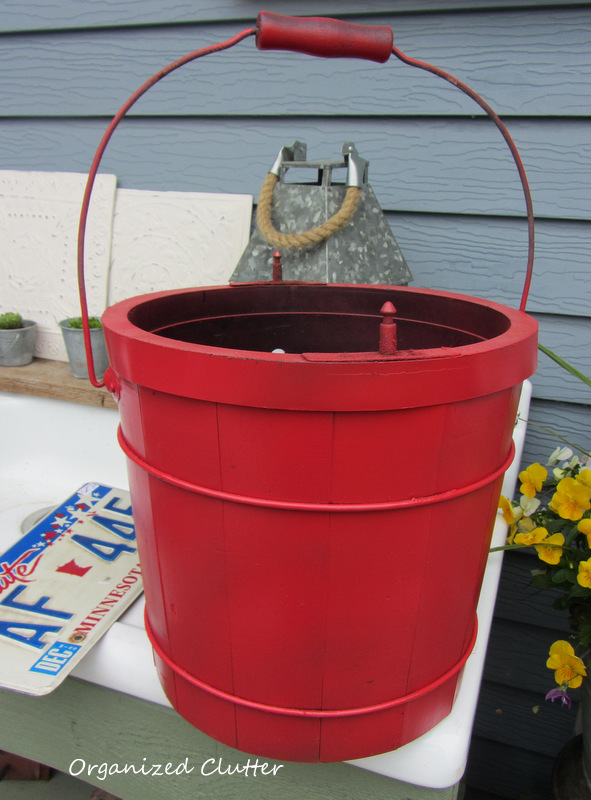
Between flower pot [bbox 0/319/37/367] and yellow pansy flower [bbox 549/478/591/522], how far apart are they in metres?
1.32

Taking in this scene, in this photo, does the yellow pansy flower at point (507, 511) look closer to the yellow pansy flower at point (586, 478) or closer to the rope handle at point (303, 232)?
the yellow pansy flower at point (586, 478)

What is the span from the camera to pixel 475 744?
147 cm

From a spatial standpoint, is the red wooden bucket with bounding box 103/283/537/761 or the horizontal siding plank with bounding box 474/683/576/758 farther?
the horizontal siding plank with bounding box 474/683/576/758

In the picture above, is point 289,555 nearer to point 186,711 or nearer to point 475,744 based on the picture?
point 186,711

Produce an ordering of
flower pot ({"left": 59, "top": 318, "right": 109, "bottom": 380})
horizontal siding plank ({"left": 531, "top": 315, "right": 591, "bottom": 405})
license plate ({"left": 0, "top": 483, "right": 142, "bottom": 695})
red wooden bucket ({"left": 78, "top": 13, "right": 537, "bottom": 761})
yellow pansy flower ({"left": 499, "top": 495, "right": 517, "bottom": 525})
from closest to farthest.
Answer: red wooden bucket ({"left": 78, "top": 13, "right": 537, "bottom": 761})
license plate ({"left": 0, "top": 483, "right": 142, "bottom": 695})
yellow pansy flower ({"left": 499, "top": 495, "right": 517, "bottom": 525})
horizontal siding plank ({"left": 531, "top": 315, "right": 591, "bottom": 405})
flower pot ({"left": 59, "top": 318, "right": 109, "bottom": 380})

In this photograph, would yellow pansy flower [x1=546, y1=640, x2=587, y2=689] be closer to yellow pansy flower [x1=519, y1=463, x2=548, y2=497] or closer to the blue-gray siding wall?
yellow pansy flower [x1=519, y1=463, x2=548, y2=497]

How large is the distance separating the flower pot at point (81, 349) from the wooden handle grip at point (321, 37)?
2.73 feet

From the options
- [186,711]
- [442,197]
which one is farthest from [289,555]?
[442,197]

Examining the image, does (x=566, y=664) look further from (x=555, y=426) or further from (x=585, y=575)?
(x=555, y=426)

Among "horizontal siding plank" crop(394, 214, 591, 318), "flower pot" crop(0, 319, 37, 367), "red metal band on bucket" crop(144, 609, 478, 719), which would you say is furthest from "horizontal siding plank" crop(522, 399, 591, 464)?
"flower pot" crop(0, 319, 37, 367)

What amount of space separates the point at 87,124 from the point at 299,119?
57cm

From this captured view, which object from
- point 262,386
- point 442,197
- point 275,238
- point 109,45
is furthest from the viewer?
point 109,45

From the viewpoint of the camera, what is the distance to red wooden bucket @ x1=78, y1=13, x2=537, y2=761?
43cm

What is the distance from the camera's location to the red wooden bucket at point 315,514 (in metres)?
0.43
